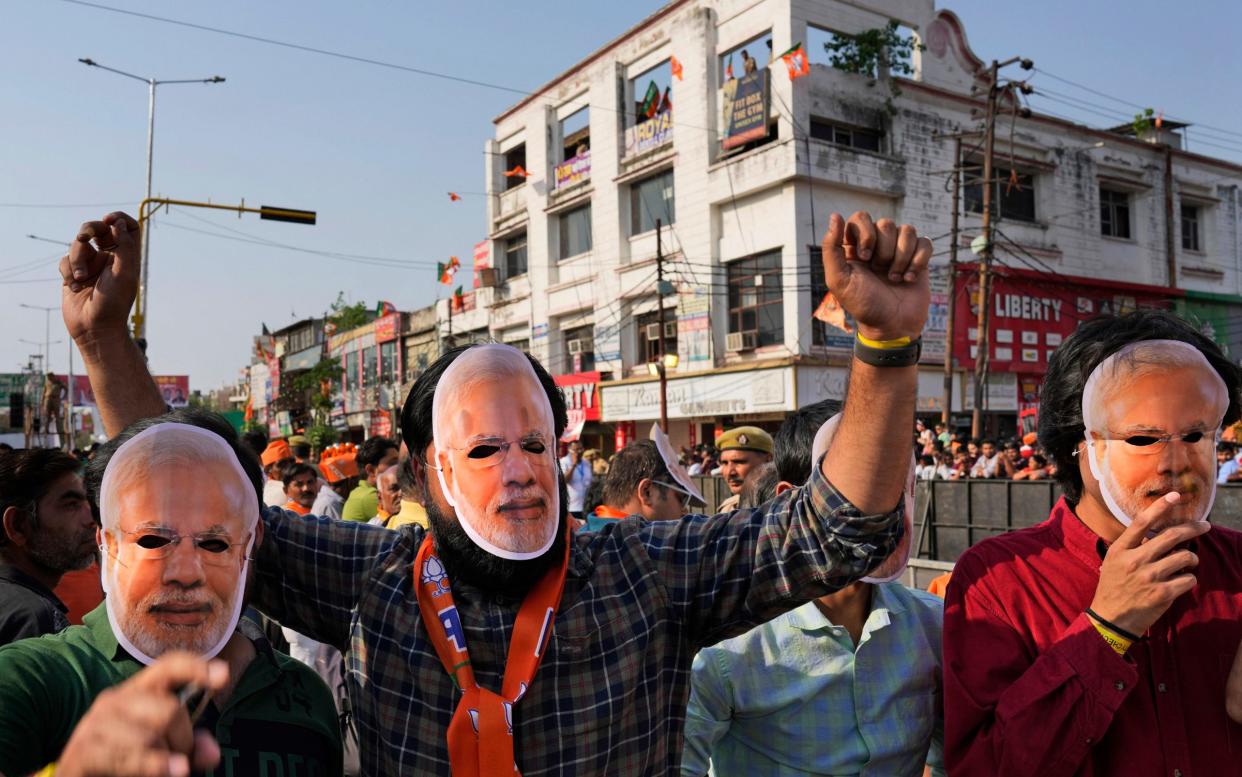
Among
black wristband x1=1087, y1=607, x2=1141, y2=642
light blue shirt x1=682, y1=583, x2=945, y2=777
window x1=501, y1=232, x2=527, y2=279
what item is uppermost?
window x1=501, y1=232, x2=527, y2=279

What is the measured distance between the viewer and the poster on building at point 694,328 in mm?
23141

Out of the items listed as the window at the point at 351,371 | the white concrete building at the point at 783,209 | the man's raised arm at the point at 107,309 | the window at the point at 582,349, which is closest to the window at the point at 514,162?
the white concrete building at the point at 783,209

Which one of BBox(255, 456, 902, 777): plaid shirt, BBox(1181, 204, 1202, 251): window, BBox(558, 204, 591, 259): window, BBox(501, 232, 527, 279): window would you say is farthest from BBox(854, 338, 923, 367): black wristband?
BBox(1181, 204, 1202, 251): window

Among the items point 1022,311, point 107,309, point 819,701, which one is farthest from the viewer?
point 1022,311

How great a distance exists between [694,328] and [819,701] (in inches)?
841

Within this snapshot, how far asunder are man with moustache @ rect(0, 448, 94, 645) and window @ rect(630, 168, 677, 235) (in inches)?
846

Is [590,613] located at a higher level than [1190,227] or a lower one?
lower

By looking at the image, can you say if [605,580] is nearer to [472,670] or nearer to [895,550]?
[472,670]

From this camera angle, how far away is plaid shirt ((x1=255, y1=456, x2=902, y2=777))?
180 cm

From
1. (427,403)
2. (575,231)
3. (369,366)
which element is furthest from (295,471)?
(369,366)

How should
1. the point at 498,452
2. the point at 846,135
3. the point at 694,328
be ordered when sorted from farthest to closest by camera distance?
the point at 694,328 < the point at 846,135 < the point at 498,452

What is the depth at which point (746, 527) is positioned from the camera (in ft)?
6.34

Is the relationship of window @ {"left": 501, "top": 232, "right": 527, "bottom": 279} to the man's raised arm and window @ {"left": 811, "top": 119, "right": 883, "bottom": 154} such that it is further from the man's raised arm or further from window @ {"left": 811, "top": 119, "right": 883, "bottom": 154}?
the man's raised arm

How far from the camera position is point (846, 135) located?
874 inches
